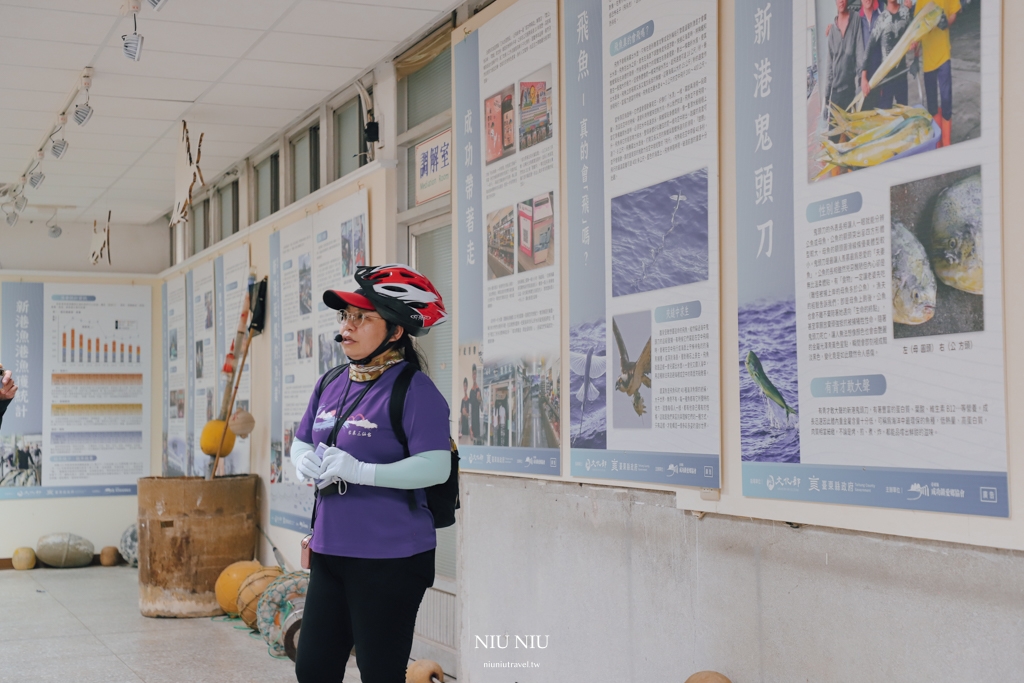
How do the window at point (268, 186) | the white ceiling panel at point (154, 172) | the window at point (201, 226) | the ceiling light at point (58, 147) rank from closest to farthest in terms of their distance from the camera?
the ceiling light at point (58, 147)
the window at point (268, 186)
the white ceiling panel at point (154, 172)
the window at point (201, 226)

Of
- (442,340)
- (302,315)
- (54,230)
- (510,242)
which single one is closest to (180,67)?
(302,315)

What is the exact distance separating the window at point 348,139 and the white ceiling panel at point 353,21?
90cm

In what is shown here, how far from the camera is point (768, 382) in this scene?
9.36 feet

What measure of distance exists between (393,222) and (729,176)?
263 cm

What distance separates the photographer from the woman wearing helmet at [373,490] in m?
2.63

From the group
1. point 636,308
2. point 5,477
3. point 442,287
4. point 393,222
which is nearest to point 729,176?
point 636,308

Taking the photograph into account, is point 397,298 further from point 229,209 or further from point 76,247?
point 76,247

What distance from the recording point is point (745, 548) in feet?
9.73

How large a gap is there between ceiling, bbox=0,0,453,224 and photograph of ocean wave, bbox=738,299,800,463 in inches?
97.0

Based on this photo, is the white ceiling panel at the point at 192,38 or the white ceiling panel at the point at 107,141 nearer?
the white ceiling panel at the point at 192,38

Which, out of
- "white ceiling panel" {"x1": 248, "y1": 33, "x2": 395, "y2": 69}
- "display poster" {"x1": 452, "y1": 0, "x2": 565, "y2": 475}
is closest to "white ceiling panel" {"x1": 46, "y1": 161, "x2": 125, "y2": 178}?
"white ceiling panel" {"x1": 248, "y1": 33, "x2": 395, "y2": 69}

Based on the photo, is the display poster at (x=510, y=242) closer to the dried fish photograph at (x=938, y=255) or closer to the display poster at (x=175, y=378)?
the dried fish photograph at (x=938, y=255)

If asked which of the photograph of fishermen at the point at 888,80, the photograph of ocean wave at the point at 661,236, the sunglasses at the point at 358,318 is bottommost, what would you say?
the sunglasses at the point at 358,318

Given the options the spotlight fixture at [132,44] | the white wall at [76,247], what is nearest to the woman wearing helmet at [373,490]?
the spotlight fixture at [132,44]
